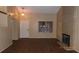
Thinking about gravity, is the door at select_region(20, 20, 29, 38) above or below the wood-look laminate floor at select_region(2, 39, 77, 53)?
above

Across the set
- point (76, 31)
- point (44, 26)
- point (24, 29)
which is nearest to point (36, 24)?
point (44, 26)

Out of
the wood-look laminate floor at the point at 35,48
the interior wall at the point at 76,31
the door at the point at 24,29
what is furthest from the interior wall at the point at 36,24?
the interior wall at the point at 76,31

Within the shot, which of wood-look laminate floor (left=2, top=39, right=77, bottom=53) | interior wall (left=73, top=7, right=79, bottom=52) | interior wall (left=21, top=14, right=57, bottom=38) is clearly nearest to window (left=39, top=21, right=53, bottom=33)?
interior wall (left=21, top=14, right=57, bottom=38)

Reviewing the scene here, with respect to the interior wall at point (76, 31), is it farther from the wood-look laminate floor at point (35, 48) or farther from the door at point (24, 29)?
the door at point (24, 29)

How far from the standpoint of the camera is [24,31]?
13.4 meters

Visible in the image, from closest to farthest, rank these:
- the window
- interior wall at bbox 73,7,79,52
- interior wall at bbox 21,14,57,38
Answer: interior wall at bbox 73,7,79,52 → interior wall at bbox 21,14,57,38 → the window

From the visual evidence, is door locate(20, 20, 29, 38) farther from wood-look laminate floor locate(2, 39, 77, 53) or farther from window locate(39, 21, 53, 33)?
wood-look laminate floor locate(2, 39, 77, 53)

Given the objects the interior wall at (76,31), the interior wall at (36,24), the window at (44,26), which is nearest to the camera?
the interior wall at (76,31)

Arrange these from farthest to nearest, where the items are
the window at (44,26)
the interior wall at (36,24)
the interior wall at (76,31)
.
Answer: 1. the window at (44,26)
2. the interior wall at (36,24)
3. the interior wall at (76,31)

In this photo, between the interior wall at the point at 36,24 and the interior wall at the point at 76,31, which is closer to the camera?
the interior wall at the point at 76,31
